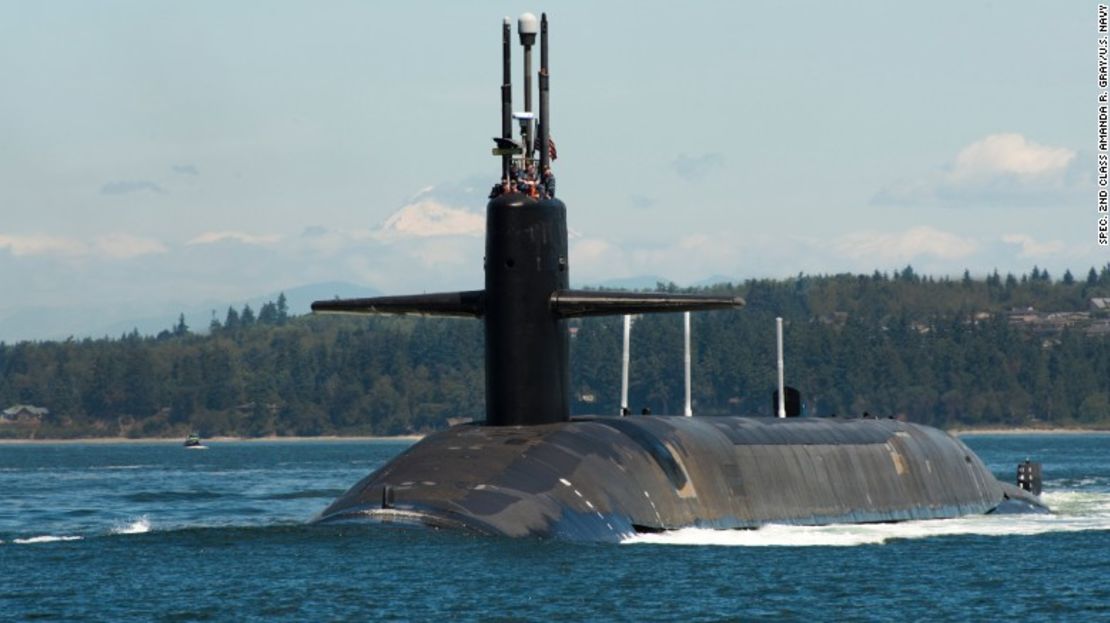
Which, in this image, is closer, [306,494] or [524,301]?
[524,301]

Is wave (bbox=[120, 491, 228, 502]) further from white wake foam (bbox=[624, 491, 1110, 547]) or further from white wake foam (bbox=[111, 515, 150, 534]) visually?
white wake foam (bbox=[624, 491, 1110, 547])

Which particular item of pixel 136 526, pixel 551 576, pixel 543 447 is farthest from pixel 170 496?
pixel 551 576

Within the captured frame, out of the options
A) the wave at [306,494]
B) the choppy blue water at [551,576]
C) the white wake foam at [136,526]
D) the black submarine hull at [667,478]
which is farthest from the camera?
the wave at [306,494]

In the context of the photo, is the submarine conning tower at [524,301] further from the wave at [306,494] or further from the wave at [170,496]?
the wave at [170,496]

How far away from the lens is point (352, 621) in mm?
30734

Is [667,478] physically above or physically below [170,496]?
above

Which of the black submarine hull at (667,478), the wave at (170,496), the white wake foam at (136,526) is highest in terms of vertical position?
the black submarine hull at (667,478)

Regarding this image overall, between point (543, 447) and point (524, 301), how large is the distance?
3.05 meters

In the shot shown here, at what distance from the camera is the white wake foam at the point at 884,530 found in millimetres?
40750

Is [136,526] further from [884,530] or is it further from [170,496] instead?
[170,496]

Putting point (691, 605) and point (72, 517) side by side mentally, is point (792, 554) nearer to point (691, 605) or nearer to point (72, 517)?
point (691, 605)

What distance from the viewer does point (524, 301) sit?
132ft

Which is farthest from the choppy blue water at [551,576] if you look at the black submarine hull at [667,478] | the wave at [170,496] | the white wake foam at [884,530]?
the wave at [170,496]

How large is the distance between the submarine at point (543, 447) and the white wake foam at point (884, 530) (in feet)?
Answer: 1.09
